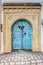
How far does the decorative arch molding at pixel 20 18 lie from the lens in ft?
27.9

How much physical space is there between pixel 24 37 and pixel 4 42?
1069mm

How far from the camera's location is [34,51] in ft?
27.8

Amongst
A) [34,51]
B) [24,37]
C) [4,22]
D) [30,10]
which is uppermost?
[30,10]

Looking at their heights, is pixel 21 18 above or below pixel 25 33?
above

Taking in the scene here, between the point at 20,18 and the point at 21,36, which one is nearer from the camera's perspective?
the point at 20,18

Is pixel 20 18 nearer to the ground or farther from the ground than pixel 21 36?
farther from the ground

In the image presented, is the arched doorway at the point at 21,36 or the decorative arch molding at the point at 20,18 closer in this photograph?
the decorative arch molding at the point at 20,18

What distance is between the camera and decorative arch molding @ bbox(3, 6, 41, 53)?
8.50m

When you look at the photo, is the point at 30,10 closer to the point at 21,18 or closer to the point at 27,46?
the point at 21,18

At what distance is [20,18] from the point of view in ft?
28.0

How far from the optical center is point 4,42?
8492 mm

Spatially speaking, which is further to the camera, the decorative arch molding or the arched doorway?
the arched doorway

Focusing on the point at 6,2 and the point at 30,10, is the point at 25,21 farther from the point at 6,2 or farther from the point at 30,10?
the point at 6,2

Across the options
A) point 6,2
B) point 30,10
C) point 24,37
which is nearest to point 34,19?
point 30,10
